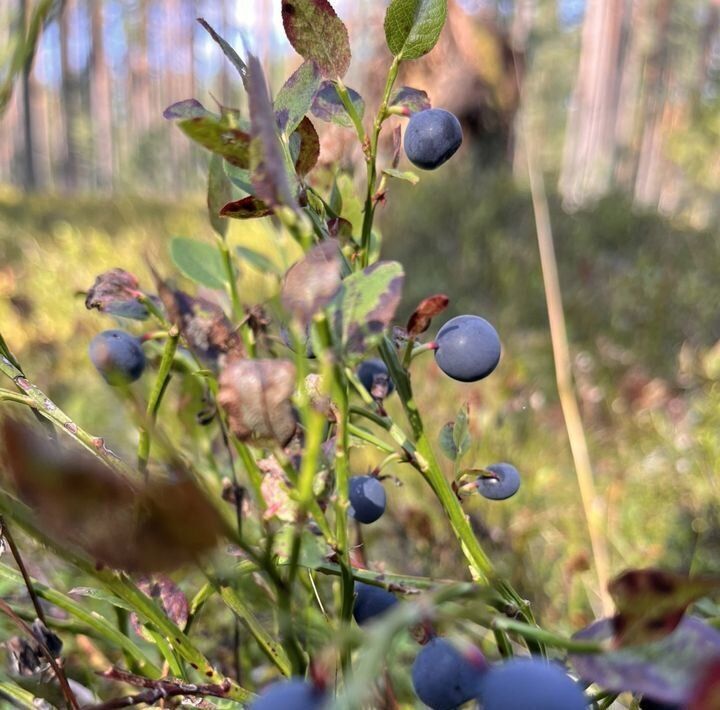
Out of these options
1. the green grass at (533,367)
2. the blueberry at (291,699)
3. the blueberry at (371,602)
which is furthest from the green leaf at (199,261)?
the blueberry at (291,699)

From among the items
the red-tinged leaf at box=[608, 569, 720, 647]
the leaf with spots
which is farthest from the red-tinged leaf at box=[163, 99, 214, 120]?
the red-tinged leaf at box=[608, 569, 720, 647]

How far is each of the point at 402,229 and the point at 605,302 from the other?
58.5 inches

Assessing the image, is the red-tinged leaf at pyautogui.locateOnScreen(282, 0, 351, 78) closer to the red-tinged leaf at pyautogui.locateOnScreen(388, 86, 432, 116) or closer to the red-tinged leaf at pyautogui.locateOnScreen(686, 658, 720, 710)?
the red-tinged leaf at pyautogui.locateOnScreen(388, 86, 432, 116)

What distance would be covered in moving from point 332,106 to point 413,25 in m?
0.06

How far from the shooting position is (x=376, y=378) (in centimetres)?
43

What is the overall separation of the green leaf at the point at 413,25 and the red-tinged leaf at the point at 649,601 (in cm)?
25

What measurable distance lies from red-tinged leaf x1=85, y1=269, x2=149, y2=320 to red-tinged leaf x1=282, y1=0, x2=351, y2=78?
0.57 feet

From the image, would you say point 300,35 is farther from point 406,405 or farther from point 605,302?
point 605,302

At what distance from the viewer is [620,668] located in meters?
0.19

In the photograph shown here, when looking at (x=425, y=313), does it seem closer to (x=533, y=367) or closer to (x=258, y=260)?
(x=258, y=260)

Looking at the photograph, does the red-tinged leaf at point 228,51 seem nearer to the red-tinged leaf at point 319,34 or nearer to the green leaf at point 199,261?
the red-tinged leaf at point 319,34

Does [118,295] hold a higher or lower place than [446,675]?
higher

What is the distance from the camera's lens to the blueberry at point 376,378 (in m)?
0.42

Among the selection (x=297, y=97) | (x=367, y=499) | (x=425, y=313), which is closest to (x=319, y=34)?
(x=297, y=97)
